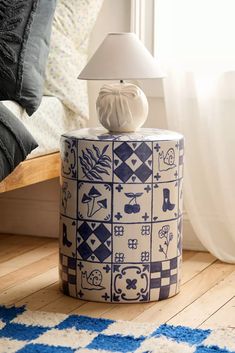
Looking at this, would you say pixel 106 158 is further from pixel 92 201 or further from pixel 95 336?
pixel 95 336

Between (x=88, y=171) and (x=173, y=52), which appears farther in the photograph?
(x=173, y=52)

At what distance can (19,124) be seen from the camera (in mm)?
2762

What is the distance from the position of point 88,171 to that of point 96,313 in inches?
18.2

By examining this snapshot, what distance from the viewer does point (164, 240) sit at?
2.79 m

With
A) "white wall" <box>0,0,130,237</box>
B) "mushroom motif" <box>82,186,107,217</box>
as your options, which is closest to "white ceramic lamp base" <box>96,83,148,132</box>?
"mushroom motif" <box>82,186,107,217</box>

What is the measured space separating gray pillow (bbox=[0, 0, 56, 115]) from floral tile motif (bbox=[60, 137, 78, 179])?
10.0 inches

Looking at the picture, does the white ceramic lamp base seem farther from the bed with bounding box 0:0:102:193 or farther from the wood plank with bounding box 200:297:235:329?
the wood plank with bounding box 200:297:235:329

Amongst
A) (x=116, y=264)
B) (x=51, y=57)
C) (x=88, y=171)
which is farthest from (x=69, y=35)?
(x=116, y=264)

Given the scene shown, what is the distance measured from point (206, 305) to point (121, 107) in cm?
72

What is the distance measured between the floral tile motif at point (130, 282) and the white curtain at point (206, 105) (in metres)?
0.68

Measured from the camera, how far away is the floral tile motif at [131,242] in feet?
8.98

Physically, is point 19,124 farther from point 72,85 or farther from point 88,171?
point 72,85

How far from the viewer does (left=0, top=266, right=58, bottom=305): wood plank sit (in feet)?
9.21

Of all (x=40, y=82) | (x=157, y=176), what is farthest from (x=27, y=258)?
(x=157, y=176)
